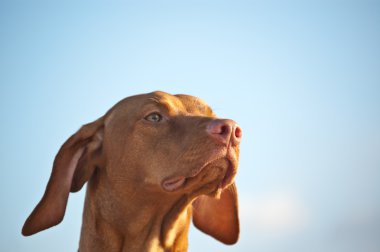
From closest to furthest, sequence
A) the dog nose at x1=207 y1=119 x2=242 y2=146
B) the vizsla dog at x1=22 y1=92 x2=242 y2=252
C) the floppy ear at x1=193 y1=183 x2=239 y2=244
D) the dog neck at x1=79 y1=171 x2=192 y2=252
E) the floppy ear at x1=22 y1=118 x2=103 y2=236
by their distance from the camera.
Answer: the dog nose at x1=207 y1=119 x2=242 y2=146 → the vizsla dog at x1=22 y1=92 x2=242 y2=252 → the dog neck at x1=79 y1=171 x2=192 y2=252 → the floppy ear at x1=22 y1=118 x2=103 y2=236 → the floppy ear at x1=193 y1=183 x2=239 y2=244

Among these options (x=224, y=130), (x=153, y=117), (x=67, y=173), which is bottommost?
(x=67, y=173)

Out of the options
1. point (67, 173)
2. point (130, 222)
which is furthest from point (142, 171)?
point (67, 173)

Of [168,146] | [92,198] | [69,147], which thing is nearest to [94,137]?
[69,147]

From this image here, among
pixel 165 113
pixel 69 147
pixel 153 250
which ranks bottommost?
pixel 153 250

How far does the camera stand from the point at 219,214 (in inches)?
236

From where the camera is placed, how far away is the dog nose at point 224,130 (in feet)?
14.7

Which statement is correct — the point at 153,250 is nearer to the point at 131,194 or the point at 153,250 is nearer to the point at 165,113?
the point at 131,194

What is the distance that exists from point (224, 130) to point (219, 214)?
1.74m

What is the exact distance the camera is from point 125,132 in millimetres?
5215

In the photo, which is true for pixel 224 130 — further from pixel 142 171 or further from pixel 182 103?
pixel 182 103

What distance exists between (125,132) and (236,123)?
3.88 feet

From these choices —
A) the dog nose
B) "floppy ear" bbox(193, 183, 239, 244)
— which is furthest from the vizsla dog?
"floppy ear" bbox(193, 183, 239, 244)

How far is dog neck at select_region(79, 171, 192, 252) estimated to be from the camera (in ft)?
16.5

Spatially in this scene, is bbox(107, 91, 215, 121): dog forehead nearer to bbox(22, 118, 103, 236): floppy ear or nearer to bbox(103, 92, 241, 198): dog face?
bbox(103, 92, 241, 198): dog face
